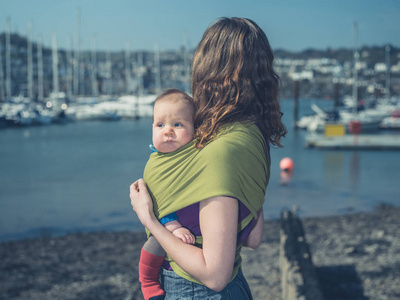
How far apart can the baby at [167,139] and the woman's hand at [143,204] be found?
0.16 feet

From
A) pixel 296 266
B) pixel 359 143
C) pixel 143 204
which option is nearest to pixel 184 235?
pixel 143 204

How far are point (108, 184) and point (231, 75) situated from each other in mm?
20688

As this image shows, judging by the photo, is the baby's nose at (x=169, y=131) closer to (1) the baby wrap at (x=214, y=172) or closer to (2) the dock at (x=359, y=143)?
(1) the baby wrap at (x=214, y=172)

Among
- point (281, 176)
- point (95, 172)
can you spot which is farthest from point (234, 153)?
point (95, 172)

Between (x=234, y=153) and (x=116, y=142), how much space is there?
41303mm

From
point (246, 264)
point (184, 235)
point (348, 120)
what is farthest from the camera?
point (348, 120)

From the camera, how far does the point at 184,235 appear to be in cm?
139

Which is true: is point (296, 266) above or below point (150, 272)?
below

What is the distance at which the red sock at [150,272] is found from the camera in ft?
5.05

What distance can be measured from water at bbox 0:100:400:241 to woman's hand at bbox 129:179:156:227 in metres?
11.5

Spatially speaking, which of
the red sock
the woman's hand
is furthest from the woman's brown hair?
the red sock

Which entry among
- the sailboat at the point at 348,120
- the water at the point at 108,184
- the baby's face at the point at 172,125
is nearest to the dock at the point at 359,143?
the water at the point at 108,184

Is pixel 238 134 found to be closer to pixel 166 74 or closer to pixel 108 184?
pixel 108 184

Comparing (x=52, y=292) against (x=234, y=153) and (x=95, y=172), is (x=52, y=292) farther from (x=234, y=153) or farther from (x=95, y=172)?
(x=95, y=172)
